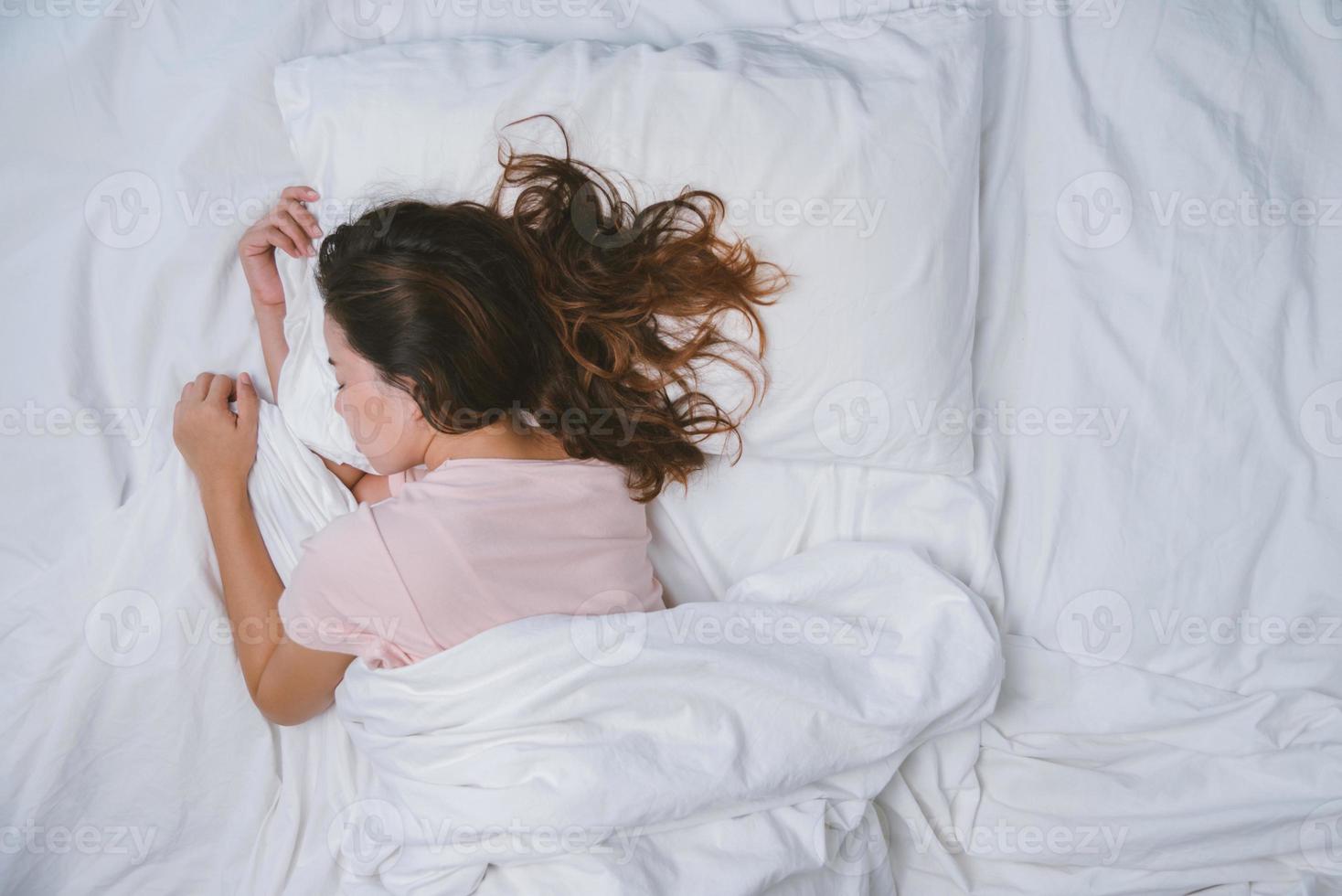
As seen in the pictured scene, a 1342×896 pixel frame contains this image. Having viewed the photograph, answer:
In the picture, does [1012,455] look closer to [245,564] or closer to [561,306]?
[561,306]

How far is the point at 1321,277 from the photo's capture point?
44.6 inches

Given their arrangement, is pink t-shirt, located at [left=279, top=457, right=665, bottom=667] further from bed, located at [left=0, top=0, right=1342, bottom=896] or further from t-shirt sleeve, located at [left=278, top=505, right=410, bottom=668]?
bed, located at [left=0, top=0, right=1342, bottom=896]

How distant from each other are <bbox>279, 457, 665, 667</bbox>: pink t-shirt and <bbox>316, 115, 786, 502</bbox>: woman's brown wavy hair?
0.24 feet

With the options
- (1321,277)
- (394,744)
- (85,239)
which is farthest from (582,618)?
(1321,277)

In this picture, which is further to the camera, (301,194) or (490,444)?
(301,194)

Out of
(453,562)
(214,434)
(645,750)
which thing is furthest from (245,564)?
(645,750)


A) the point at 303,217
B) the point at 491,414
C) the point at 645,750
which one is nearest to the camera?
the point at 645,750

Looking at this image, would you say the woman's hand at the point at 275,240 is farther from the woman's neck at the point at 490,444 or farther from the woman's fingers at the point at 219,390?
the woman's neck at the point at 490,444

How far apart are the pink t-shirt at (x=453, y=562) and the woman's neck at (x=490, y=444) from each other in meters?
0.03

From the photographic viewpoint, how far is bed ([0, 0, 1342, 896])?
107 centimetres

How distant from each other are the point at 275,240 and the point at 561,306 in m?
0.38

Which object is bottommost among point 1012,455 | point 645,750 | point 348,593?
point 645,750

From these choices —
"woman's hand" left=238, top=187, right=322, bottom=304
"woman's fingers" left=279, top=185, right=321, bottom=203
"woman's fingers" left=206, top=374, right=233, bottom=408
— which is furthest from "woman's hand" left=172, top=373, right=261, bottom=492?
"woman's fingers" left=279, top=185, right=321, bottom=203

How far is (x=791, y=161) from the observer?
3.42 ft
